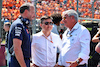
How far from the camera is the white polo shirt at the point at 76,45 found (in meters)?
2.86

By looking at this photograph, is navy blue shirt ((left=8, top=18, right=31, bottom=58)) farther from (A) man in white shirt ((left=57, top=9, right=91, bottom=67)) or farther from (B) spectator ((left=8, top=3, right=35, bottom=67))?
(A) man in white shirt ((left=57, top=9, right=91, bottom=67))

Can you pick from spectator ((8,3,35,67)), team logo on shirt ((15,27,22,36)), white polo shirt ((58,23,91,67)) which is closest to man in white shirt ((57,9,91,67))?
white polo shirt ((58,23,91,67))

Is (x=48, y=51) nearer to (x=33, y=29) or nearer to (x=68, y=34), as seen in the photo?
(x=68, y=34)

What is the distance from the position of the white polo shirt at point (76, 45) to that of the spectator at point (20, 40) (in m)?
0.63

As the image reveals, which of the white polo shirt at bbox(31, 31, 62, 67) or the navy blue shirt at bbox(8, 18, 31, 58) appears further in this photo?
the white polo shirt at bbox(31, 31, 62, 67)

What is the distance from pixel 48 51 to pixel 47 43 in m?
0.14

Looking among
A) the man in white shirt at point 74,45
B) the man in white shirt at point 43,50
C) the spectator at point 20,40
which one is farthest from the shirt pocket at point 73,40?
the spectator at point 20,40

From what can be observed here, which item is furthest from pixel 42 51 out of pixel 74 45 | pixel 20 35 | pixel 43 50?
pixel 20 35

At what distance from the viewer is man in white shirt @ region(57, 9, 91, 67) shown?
2.84 meters

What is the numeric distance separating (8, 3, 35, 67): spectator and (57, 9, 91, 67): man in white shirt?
0.61 metres

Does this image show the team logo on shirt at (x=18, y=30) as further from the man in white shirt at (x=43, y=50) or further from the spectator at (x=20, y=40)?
the man in white shirt at (x=43, y=50)

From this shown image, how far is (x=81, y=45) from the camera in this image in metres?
2.88

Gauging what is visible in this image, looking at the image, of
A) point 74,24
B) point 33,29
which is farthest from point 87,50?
point 33,29

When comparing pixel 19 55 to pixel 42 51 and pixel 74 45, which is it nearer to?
pixel 42 51
